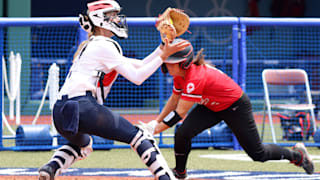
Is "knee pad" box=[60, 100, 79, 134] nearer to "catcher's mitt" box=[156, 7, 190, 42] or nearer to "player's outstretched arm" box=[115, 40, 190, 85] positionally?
"player's outstretched arm" box=[115, 40, 190, 85]

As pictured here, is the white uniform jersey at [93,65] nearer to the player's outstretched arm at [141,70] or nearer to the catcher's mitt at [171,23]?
the player's outstretched arm at [141,70]

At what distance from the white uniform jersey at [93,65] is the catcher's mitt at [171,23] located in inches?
16.2

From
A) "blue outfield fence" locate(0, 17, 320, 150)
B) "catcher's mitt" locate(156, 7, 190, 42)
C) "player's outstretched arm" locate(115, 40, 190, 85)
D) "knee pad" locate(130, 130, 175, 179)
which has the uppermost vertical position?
"catcher's mitt" locate(156, 7, 190, 42)

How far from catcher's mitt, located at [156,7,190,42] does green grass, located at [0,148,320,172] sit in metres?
2.50

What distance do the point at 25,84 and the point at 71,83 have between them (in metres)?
9.25

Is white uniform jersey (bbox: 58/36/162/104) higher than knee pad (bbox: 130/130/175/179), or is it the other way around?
white uniform jersey (bbox: 58/36/162/104)

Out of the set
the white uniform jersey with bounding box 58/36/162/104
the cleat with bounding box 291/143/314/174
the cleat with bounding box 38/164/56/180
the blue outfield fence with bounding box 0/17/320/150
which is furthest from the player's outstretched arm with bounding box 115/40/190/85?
the cleat with bounding box 291/143/314/174

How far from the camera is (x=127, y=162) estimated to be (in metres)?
8.57

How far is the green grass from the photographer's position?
8.02 m

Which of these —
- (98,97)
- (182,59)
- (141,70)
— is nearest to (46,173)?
(98,97)

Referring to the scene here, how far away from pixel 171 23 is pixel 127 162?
318cm

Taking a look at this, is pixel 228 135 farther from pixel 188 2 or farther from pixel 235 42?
pixel 188 2

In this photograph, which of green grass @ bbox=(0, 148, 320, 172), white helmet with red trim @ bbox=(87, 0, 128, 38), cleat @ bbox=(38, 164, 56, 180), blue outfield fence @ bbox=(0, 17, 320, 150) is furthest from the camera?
blue outfield fence @ bbox=(0, 17, 320, 150)

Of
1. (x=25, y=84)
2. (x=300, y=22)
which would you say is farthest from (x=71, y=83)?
(x=25, y=84)
